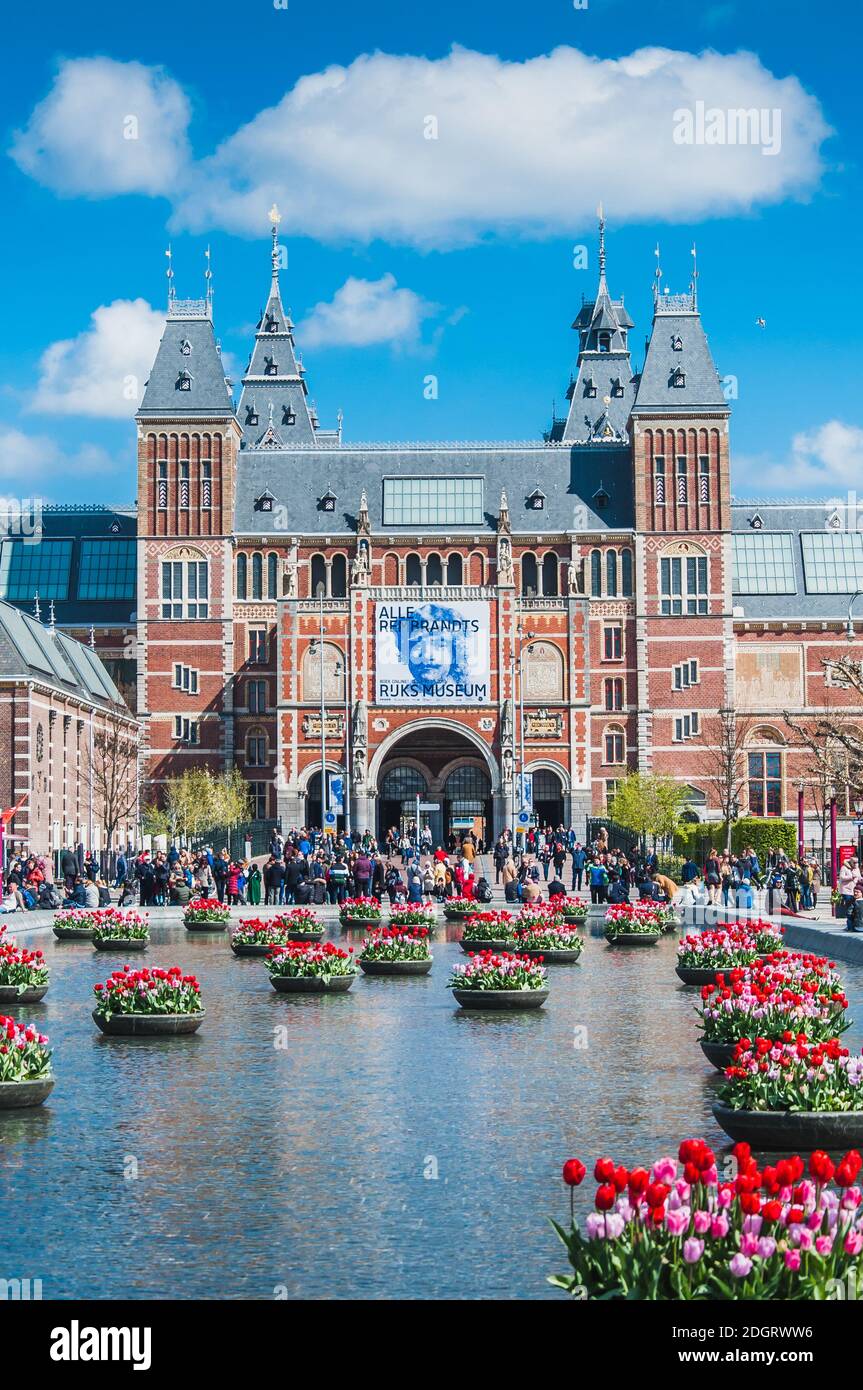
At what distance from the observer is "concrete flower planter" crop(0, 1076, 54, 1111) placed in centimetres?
1271

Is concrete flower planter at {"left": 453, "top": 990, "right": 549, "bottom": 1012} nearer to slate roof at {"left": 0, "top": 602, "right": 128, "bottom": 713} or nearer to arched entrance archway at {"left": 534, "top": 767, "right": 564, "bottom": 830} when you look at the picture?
slate roof at {"left": 0, "top": 602, "right": 128, "bottom": 713}

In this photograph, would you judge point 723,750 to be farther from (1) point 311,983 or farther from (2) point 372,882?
(1) point 311,983

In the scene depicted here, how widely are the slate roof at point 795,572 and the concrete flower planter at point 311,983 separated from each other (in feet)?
193

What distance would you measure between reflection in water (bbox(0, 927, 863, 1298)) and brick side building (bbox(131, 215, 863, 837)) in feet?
172

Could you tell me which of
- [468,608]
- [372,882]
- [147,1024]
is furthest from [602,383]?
[147,1024]

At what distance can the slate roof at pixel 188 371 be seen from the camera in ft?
251

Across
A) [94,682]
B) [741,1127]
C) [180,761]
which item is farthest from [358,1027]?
[180,761]

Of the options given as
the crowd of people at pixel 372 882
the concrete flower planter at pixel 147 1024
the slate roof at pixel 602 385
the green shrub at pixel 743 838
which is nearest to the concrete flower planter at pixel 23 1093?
the concrete flower planter at pixel 147 1024

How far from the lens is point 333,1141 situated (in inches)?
459

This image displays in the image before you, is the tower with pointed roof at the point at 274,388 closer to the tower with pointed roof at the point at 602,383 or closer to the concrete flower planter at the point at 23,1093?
the tower with pointed roof at the point at 602,383

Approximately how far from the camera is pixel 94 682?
69.2 meters

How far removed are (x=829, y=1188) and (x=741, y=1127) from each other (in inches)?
36.5

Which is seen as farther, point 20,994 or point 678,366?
point 678,366

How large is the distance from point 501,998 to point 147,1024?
434cm
